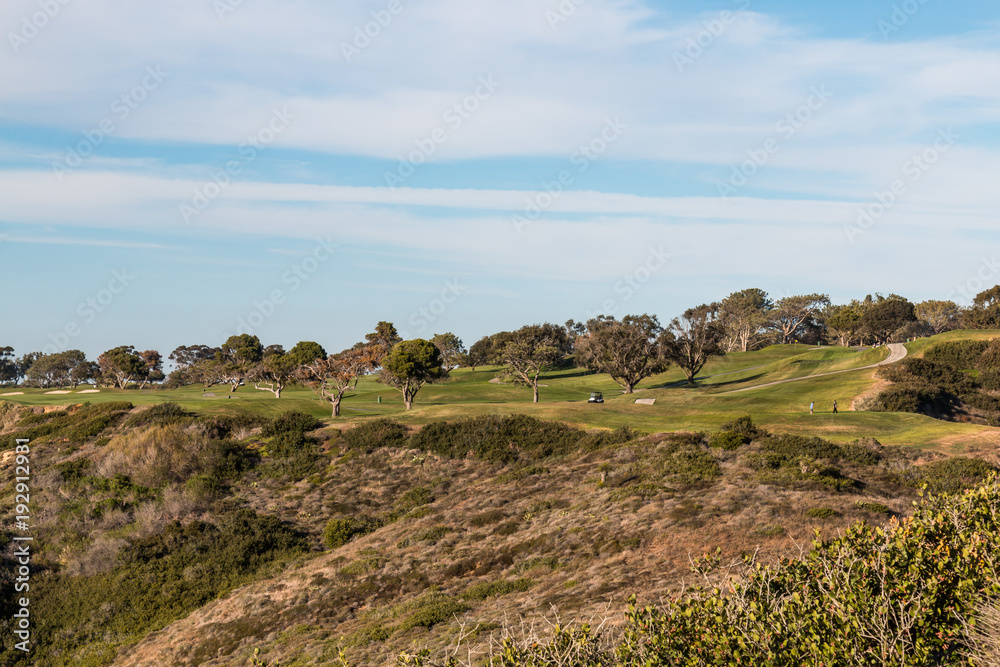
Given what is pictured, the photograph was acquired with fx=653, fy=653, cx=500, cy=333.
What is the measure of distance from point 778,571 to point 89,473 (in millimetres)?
38874

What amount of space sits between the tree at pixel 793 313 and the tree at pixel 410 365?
121m

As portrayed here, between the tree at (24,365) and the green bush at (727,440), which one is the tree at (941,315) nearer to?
the green bush at (727,440)

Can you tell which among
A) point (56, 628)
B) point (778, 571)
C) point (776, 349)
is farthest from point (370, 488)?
point (776, 349)

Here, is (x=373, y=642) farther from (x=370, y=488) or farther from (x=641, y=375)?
(x=641, y=375)

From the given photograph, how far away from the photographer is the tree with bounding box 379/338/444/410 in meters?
62.4

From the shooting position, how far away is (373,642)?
56.6ft

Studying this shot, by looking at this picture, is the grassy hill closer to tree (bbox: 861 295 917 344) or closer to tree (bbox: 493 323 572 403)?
tree (bbox: 493 323 572 403)

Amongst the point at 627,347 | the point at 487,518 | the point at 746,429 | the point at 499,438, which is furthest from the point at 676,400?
the point at 487,518

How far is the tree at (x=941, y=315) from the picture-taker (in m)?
165

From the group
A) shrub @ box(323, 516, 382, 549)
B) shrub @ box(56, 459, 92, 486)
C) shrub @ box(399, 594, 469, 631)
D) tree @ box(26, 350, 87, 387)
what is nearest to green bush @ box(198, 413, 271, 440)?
shrub @ box(56, 459, 92, 486)

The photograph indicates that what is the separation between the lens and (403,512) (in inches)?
1291

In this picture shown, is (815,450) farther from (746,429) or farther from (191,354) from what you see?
(191,354)

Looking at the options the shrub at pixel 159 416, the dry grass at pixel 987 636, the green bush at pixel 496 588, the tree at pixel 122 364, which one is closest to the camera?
the dry grass at pixel 987 636

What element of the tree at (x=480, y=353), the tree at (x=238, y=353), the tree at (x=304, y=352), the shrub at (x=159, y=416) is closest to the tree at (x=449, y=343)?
the tree at (x=480, y=353)
